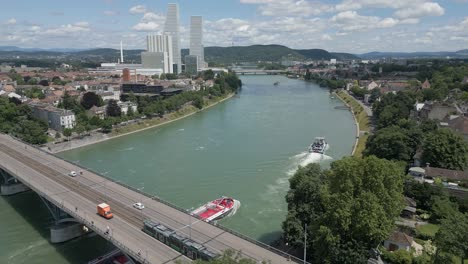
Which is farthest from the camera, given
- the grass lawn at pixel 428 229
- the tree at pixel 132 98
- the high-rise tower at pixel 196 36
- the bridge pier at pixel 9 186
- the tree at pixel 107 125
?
the high-rise tower at pixel 196 36

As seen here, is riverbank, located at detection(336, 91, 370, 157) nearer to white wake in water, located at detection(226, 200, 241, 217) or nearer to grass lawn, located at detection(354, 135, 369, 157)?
grass lawn, located at detection(354, 135, 369, 157)

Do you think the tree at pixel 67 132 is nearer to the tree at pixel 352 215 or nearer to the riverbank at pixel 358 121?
the riverbank at pixel 358 121

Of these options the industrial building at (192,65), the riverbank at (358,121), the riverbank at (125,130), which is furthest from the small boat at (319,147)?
the industrial building at (192,65)

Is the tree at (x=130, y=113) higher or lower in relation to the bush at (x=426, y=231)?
higher

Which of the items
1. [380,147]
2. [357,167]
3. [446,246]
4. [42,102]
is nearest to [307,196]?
[357,167]

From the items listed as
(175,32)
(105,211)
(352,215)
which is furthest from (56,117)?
(175,32)

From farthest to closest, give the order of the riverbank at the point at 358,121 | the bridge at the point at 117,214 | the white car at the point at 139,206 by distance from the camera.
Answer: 1. the riverbank at the point at 358,121
2. the white car at the point at 139,206
3. the bridge at the point at 117,214

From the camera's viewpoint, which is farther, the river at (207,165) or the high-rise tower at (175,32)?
the high-rise tower at (175,32)
